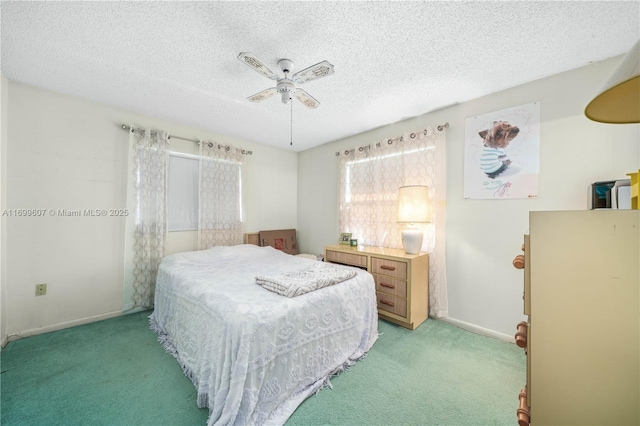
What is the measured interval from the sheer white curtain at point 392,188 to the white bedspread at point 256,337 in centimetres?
101

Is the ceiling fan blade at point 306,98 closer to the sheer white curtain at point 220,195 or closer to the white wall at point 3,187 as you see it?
the sheer white curtain at point 220,195

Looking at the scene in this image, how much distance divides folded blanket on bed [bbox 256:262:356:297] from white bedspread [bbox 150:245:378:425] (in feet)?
0.14

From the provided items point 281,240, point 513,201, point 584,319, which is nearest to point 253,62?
point 584,319

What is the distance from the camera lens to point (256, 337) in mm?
1352

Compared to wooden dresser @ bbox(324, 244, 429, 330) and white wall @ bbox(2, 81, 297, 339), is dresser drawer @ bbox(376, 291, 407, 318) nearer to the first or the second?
wooden dresser @ bbox(324, 244, 429, 330)

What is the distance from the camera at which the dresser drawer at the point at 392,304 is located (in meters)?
2.51

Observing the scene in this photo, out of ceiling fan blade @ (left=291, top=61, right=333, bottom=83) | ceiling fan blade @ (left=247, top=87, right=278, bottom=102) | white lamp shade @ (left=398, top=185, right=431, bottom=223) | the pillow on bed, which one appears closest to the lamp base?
white lamp shade @ (left=398, top=185, right=431, bottom=223)

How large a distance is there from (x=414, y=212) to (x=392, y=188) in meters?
0.57

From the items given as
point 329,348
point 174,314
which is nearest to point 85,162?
point 174,314

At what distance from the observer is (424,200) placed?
262cm

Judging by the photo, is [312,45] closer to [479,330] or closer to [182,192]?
[182,192]

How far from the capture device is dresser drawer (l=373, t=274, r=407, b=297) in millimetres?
2514

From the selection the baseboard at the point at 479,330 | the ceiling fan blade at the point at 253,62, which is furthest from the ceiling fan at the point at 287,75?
the baseboard at the point at 479,330

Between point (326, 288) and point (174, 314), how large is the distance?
1.38 m
